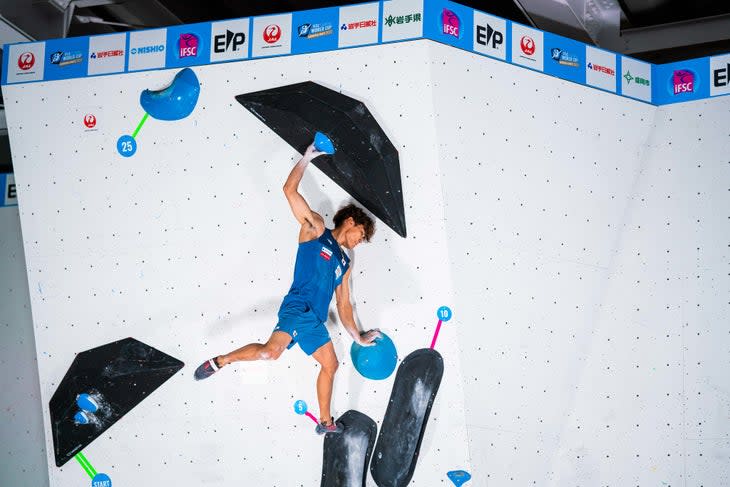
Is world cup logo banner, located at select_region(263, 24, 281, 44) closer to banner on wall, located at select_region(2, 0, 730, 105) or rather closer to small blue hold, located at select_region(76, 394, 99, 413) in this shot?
banner on wall, located at select_region(2, 0, 730, 105)

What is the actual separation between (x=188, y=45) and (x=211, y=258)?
3.66 ft

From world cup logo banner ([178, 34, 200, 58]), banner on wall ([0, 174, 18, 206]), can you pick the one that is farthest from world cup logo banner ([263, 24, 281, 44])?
banner on wall ([0, 174, 18, 206])

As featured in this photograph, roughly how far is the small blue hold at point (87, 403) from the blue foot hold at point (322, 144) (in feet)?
6.10

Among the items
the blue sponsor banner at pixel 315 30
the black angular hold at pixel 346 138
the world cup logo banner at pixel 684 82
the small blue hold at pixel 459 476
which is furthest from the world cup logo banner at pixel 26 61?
the world cup logo banner at pixel 684 82

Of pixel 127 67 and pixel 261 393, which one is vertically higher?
pixel 127 67

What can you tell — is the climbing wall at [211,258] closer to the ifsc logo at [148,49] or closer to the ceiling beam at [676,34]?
the ifsc logo at [148,49]

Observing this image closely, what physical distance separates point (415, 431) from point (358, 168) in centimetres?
134

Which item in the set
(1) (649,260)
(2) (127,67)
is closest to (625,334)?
(1) (649,260)

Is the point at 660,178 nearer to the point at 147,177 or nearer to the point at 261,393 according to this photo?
the point at 261,393

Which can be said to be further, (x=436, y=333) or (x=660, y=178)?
(x=660, y=178)

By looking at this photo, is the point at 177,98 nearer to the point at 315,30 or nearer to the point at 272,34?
the point at 272,34

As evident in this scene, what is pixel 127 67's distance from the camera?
4215mm

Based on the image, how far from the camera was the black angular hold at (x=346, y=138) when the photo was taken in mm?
3883

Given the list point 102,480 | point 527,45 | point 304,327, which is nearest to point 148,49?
point 304,327
